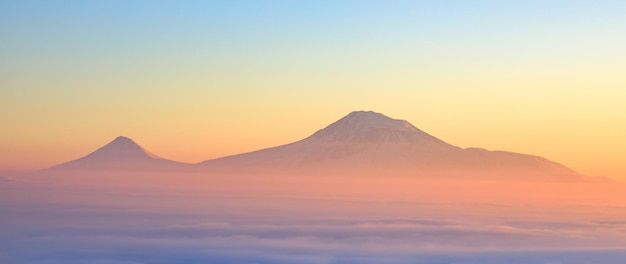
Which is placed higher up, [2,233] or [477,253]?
[2,233]

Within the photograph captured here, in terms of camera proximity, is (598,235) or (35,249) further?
(598,235)

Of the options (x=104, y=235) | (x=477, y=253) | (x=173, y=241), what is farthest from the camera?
(x=104, y=235)

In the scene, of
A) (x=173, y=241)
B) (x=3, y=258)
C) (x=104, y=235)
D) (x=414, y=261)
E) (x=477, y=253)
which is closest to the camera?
(x=3, y=258)

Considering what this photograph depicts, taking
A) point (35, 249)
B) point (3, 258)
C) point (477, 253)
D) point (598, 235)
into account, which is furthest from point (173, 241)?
point (598, 235)

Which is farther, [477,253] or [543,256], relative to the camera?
[477,253]

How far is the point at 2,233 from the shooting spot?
Answer: 191 m

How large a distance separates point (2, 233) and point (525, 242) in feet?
348

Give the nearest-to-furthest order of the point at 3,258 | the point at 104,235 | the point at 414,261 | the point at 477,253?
the point at 3,258, the point at 414,261, the point at 477,253, the point at 104,235

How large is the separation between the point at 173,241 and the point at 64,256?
Answer: 3789 centimetres

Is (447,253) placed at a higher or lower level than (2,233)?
lower

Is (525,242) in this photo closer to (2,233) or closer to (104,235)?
(104,235)

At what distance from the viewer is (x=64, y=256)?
14588 centimetres

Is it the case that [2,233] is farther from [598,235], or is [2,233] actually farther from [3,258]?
[598,235]

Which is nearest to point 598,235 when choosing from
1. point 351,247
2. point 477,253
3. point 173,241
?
point 477,253
